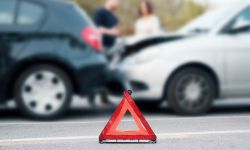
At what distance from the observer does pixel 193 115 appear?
332 inches

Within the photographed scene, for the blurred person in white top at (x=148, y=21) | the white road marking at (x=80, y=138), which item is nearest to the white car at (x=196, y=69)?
the white road marking at (x=80, y=138)

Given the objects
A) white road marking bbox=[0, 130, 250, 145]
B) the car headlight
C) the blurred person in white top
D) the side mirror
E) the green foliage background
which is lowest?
white road marking bbox=[0, 130, 250, 145]

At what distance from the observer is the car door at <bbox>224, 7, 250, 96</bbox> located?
863 centimetres

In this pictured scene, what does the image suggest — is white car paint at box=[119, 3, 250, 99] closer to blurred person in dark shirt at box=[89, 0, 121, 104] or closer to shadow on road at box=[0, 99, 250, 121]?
shadow on road at box=[0, 99, 250, 121]

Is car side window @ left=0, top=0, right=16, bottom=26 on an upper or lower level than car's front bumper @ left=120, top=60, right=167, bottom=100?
upper

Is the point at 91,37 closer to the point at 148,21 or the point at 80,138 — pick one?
the point at 80,138

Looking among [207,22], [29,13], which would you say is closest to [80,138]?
[29,13]

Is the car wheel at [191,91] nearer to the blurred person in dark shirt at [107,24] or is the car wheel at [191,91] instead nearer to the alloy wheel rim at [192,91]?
the alloy wheel rim at [192,91]

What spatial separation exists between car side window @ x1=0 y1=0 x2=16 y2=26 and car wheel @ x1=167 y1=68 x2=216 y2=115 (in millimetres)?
2277

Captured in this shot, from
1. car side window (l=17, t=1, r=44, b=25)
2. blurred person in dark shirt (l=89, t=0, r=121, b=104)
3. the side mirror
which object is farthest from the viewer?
blurred person in dark shirt (l=89, t=0, r=121, b=104)

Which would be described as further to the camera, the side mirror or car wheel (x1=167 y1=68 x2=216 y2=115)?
the side mirror

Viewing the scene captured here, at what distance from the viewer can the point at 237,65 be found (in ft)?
28.4

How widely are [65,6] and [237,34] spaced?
2420mm

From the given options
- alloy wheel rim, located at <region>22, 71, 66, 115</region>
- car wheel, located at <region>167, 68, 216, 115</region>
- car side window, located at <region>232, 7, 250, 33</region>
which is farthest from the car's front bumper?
car side window, located at <region>232, 7, 250, 33</region>
